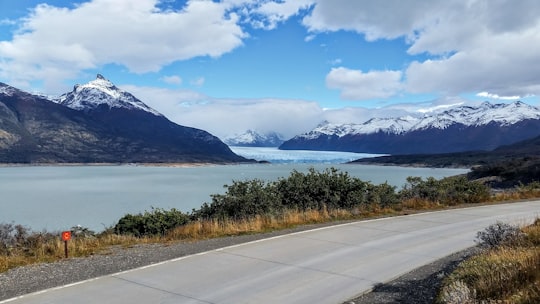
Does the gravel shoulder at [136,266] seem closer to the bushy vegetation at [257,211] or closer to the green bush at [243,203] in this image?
the bushy vegetation at [257,211]

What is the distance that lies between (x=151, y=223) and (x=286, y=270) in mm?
9092

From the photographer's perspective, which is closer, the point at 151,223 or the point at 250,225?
the point at 250,225

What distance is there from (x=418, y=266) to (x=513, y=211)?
10.2 m

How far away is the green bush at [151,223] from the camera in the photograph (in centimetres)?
1608

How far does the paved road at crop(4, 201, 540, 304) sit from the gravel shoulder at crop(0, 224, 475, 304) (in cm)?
31

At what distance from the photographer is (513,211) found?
17172 millimetres

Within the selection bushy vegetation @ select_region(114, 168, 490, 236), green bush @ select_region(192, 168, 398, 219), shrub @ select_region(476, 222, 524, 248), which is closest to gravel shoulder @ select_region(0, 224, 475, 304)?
shrub @ select_region(476, 222, 524, 248)

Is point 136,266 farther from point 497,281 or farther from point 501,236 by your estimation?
point 501,236

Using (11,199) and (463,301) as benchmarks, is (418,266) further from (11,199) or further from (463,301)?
(11,199)

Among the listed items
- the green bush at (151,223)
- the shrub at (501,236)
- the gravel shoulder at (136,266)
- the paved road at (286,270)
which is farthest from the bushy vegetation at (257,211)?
the shrub at (501,236)

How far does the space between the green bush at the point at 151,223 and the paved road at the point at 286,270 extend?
570cm

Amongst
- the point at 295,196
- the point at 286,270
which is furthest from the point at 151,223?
the point at 286,270

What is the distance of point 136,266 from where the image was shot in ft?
28.2

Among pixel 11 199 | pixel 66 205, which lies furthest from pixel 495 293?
pixel 11 199
